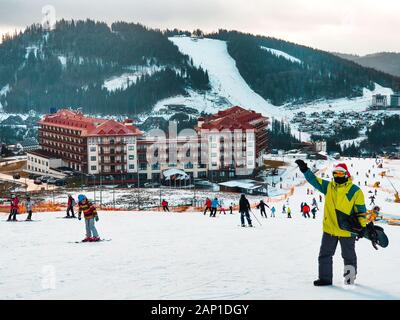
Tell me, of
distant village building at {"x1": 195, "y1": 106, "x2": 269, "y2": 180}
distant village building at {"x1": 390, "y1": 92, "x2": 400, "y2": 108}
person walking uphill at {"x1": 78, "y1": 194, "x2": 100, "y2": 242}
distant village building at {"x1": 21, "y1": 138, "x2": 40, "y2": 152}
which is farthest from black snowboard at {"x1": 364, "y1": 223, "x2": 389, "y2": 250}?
distant village building at {"x1": 390, "y1": 92, "x2": 400, "y2": 108}

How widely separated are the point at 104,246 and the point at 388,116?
16864 cm

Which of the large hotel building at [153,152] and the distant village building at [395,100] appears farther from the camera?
the distant village building at [395,100]

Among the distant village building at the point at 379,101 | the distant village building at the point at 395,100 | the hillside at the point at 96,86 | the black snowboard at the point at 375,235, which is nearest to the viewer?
the black snowboard at the point at 375,235

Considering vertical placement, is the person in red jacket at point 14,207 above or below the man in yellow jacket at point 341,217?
below

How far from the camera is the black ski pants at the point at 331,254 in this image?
7.24 meters

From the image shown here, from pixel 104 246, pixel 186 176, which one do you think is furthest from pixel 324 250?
pixel 186 176

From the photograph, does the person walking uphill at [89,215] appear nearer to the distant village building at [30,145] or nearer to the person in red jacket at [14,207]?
the person in red jacket at [14,207]

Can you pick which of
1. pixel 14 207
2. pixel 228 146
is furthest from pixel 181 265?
pixel 228 146

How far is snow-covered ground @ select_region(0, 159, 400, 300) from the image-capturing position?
729 centimetres

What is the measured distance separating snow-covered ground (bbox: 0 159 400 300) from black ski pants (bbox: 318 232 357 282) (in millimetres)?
220

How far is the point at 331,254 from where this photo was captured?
7.34m

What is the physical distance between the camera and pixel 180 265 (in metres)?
9.32

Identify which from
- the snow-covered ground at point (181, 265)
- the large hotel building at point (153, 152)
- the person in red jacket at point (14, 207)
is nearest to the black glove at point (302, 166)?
the snow-covered ground at point (181, 265)

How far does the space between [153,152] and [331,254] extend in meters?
64.0
